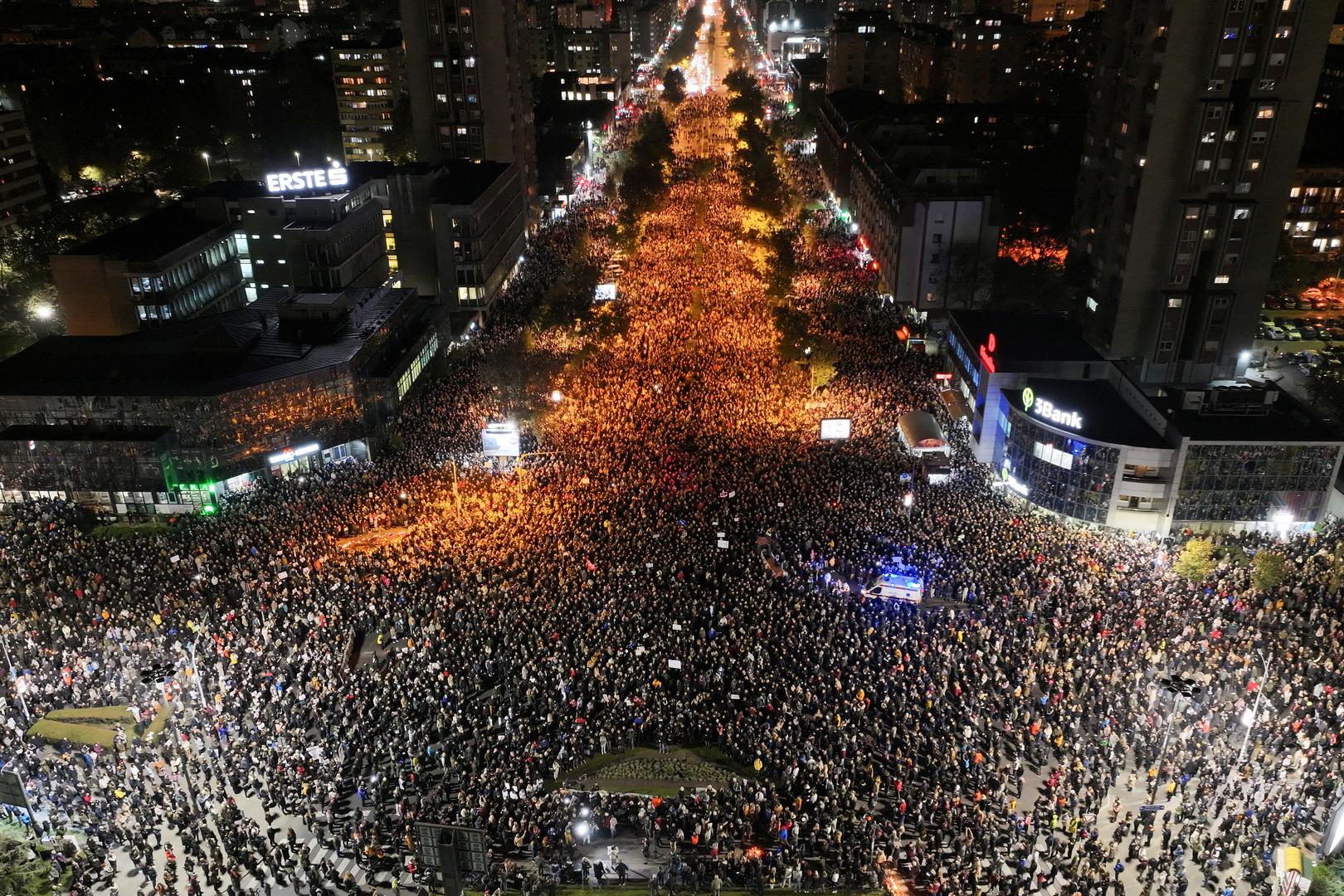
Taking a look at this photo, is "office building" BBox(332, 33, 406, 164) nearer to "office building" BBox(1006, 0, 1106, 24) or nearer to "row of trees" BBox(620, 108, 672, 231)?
"row of trees" BBox(620, 108, 672, 231)

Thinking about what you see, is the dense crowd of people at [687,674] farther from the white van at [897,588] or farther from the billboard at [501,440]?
the billboard at [501,440]

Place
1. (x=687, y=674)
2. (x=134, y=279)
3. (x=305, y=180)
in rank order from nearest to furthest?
(x=687, y=674) → (x=134, y=279) → (x=305, y=180)

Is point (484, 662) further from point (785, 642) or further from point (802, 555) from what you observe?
point (802, 555)

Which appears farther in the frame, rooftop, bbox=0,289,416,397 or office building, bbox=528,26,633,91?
office building, bbox=528,26,633,91

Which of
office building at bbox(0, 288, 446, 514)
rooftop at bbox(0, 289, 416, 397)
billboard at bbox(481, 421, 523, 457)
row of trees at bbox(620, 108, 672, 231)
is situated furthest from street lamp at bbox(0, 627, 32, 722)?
row of trees at bbox(620, 108, 672, 231)

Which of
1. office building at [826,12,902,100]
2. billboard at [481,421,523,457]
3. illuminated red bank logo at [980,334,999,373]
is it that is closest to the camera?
billboard at [481,421,523,457]

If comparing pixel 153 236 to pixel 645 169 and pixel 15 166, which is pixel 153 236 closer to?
pixel 15 166

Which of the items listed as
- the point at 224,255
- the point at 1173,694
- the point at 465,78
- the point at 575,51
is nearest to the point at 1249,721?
the point at 1173,694
